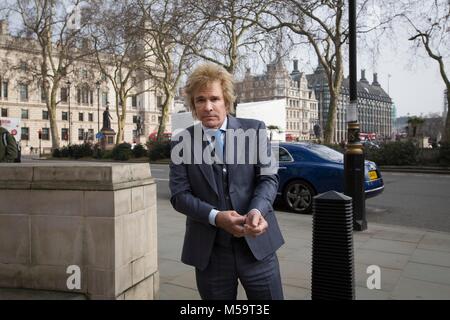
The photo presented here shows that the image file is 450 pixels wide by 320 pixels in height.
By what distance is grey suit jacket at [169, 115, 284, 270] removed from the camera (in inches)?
89.6

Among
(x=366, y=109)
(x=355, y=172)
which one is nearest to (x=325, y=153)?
(x=355, y=172)

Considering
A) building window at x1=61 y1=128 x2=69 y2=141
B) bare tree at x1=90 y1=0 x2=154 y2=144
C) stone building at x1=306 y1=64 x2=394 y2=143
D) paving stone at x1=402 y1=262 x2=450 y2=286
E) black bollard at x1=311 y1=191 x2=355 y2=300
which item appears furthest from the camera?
stone building at x1=306 y1=64 x2=394 y2=143

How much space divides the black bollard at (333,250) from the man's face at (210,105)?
1268 mm

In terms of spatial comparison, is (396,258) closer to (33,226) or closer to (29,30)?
(33,226)

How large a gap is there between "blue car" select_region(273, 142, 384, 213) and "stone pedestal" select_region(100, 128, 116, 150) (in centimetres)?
3805

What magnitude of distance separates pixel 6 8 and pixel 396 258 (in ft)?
148

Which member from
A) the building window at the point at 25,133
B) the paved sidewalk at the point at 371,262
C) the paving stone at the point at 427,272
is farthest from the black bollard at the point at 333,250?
the building window at the point at 25,133

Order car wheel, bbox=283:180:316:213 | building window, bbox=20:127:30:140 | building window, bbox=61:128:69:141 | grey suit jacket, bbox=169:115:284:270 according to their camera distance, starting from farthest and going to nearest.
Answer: building window, bbox=61:128:69:141 < building window, bbox=20:127:30:140 < car wheel, bbox=283:180:316:213 < grey suit jacket, bbox=169:115:284:270

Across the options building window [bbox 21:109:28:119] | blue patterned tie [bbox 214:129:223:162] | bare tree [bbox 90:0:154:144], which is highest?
bare tree [bbox 90:0:154:144]

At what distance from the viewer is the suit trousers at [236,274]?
2311 millimetres

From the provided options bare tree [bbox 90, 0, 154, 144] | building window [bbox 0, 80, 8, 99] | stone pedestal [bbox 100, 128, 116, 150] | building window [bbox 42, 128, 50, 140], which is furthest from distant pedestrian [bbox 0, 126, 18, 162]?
building window [bbox 42, 128, 50, 140]

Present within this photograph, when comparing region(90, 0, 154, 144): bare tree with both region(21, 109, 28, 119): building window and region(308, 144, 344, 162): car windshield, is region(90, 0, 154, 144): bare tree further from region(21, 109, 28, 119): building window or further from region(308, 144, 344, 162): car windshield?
region(21, 109, 28, 119): building window

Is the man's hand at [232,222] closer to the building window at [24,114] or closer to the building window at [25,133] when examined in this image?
the building window at [25,133]

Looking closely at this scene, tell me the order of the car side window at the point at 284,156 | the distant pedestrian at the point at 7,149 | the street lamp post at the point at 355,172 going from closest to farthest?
the street lamp post at the point at 355,172 → the distant pedestrian at the point at 7,149 → the car side window at the point at 284,156
